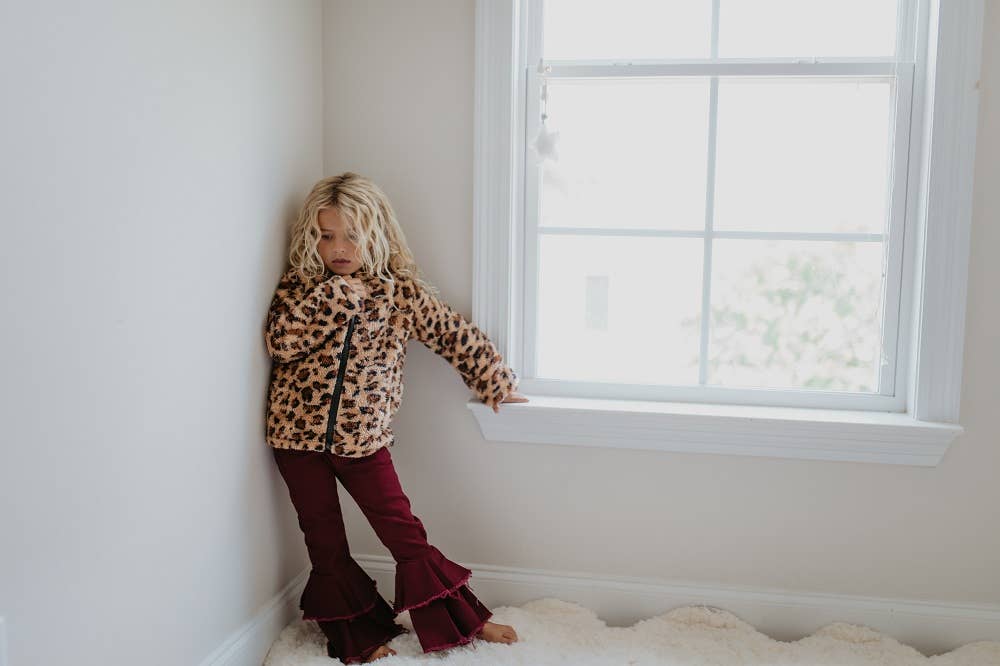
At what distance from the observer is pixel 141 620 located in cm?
156

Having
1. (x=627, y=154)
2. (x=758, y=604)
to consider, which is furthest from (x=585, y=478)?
(x=627, y=154)

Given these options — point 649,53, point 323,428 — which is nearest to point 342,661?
point 323,428

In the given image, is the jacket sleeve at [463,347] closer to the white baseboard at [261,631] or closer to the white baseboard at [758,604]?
the white baseboard at [758,604]

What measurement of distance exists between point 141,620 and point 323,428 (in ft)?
1.87

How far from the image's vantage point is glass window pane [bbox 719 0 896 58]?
2094mm

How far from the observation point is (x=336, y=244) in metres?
2.01

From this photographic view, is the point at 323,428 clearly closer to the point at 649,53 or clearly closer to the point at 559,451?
the point at 559,451

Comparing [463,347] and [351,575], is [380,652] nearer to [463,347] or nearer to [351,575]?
[351,575]

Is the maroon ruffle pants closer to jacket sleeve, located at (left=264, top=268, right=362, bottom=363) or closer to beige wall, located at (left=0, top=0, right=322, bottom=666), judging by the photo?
beige wall, located at (left=0, top=0, right=322, bottom=666)

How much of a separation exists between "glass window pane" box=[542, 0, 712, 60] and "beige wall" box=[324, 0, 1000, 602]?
0.26m

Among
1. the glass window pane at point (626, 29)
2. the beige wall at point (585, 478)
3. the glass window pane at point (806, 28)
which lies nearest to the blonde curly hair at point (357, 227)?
the beige wall at point (585, 478)

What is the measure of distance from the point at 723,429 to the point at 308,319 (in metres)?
1.09

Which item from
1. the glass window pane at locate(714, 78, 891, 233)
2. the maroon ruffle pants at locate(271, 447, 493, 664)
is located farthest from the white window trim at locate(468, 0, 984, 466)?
the maroon ruffle pants at locate(271, 447, 493, 664)

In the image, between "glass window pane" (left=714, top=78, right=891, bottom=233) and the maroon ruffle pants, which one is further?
"glass window pane" (left=714, top=78, right=891, bottom=233)
